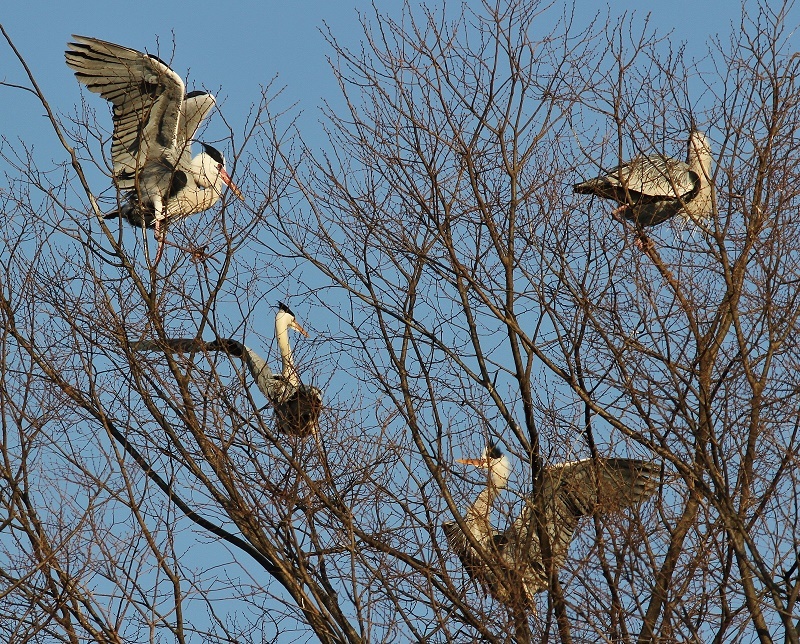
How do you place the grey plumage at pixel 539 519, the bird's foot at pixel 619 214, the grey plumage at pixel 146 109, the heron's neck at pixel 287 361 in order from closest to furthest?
the grey plumage at pixel 539 519, the bird's foot at pixel 619 214, the heron's neck at pixel 287 361, the grey plumage at pixel 146 109

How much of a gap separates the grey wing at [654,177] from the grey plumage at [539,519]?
4.36 feet

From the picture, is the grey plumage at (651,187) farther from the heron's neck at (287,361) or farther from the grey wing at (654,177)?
the heron's neck at (287,361)

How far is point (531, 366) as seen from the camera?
265 inches

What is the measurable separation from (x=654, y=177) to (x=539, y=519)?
2.45 m

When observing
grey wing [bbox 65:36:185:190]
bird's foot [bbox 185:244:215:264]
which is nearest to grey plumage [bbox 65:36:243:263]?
grey wing [bbox 65:36:185:190]

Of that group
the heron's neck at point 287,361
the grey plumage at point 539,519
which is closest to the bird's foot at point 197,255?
the heron's neck at point 287,361

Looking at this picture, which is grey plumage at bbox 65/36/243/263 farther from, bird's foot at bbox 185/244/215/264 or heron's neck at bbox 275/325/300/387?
bird's foot at bbox 185/244/215/264

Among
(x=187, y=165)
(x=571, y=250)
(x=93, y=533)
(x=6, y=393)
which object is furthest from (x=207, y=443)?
(x=187, y=165)

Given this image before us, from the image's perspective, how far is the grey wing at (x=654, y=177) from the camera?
6484 mm

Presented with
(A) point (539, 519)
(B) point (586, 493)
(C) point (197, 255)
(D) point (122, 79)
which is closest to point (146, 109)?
(D) point (122, 79)

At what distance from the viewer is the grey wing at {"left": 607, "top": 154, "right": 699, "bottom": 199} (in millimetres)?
6484

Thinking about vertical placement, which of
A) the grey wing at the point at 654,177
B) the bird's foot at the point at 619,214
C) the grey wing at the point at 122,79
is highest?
the grey wing at the point at 122,79

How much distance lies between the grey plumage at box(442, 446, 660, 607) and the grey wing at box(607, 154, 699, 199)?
133 centimetres

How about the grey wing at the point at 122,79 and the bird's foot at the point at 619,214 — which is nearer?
the bird's foot at the point at 619,214
